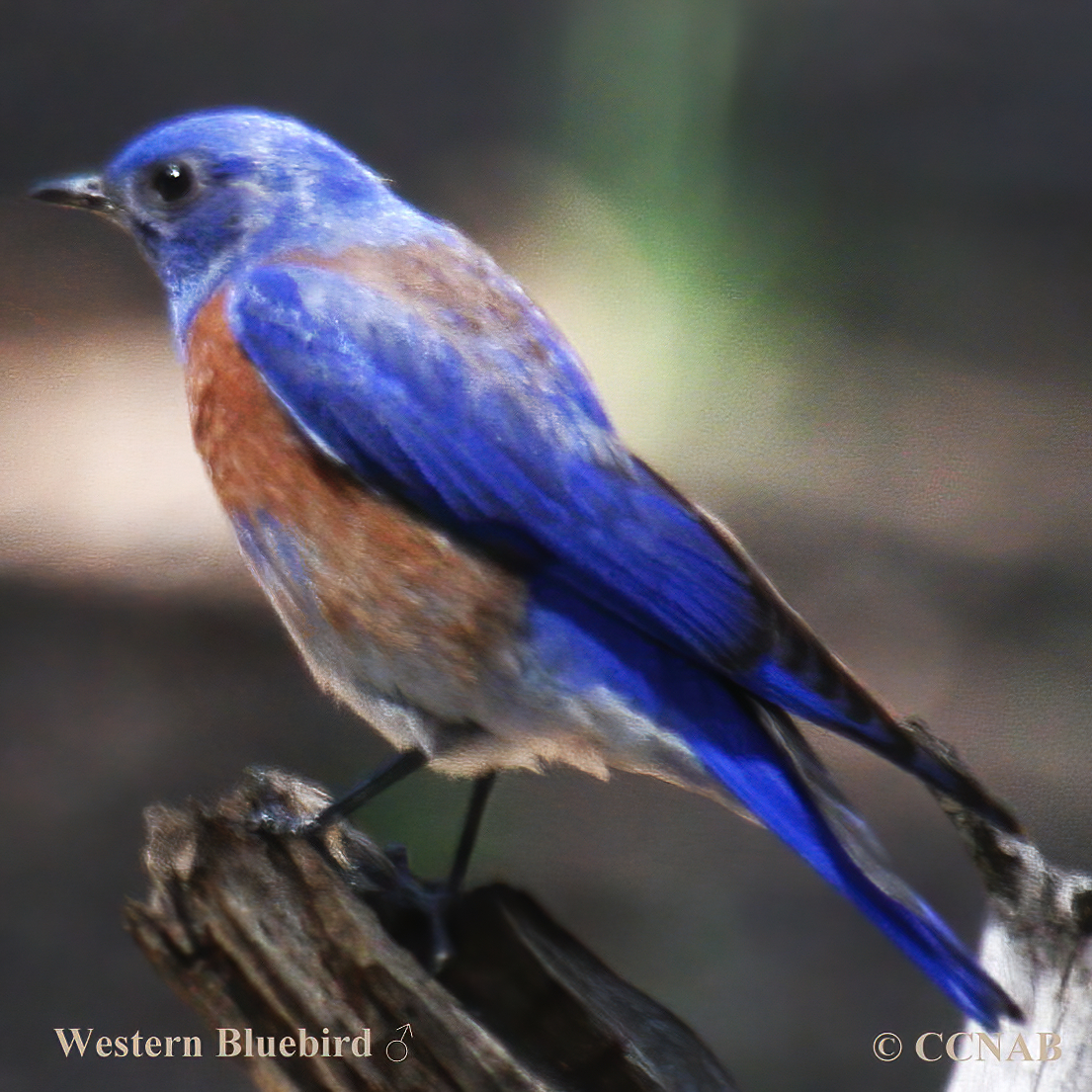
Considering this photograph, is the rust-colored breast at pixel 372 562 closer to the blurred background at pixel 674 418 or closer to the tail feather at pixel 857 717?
the tail feather at pixel 857 717

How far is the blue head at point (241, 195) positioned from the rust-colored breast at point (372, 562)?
17 centimetres

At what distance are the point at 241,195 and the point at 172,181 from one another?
0.23 feet

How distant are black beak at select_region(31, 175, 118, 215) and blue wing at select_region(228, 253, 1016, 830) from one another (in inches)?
10.3

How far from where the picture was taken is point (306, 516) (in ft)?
4.01

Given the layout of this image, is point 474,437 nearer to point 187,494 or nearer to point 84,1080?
point 187,494

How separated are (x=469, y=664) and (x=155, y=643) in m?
1.11

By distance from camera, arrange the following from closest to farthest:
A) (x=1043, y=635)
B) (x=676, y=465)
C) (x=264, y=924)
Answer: (x=264, y=924)
(x=676, y=465)
(x=1043, y=635)

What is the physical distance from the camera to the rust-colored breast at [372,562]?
3.96ft

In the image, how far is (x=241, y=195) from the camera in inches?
53.2

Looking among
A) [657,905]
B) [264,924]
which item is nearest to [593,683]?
[264,924]

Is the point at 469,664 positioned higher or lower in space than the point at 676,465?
lower

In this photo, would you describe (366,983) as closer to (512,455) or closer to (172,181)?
(512,455)
